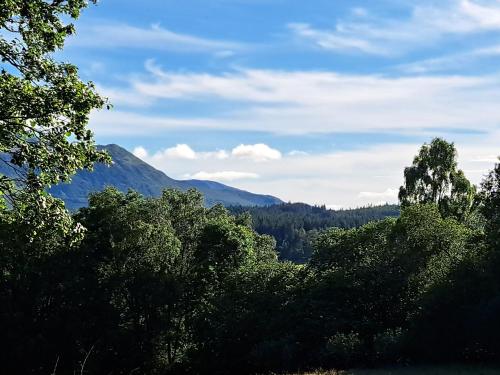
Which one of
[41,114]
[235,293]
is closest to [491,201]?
[235,293]

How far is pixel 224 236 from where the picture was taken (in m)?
44.6

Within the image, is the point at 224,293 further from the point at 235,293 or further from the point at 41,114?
the point at 41,114

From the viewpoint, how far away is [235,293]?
4106cm

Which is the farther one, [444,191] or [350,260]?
[444,191]

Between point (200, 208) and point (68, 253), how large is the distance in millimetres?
13499

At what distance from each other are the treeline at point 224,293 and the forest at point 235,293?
0.37 ft

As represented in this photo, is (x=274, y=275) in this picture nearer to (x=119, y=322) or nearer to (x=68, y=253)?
(x=119, y=322)

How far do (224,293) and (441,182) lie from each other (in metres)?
28.6

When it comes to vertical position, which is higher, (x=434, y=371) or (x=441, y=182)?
(x=441, y=182)

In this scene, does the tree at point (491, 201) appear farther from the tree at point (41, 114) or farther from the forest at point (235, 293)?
the tree at point (41, 114)

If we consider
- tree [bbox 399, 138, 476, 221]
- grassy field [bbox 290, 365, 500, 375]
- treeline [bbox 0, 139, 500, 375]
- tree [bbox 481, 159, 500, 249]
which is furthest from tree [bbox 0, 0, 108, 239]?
tree [bbox 399, 138, 476, 221]

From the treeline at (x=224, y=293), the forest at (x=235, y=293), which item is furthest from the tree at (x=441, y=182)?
the treeline at (x=224, y=293)

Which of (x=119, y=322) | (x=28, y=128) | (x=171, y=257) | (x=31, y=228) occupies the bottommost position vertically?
(x=119, y=322)

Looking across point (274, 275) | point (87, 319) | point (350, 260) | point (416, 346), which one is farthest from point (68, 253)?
point (416, 346)
